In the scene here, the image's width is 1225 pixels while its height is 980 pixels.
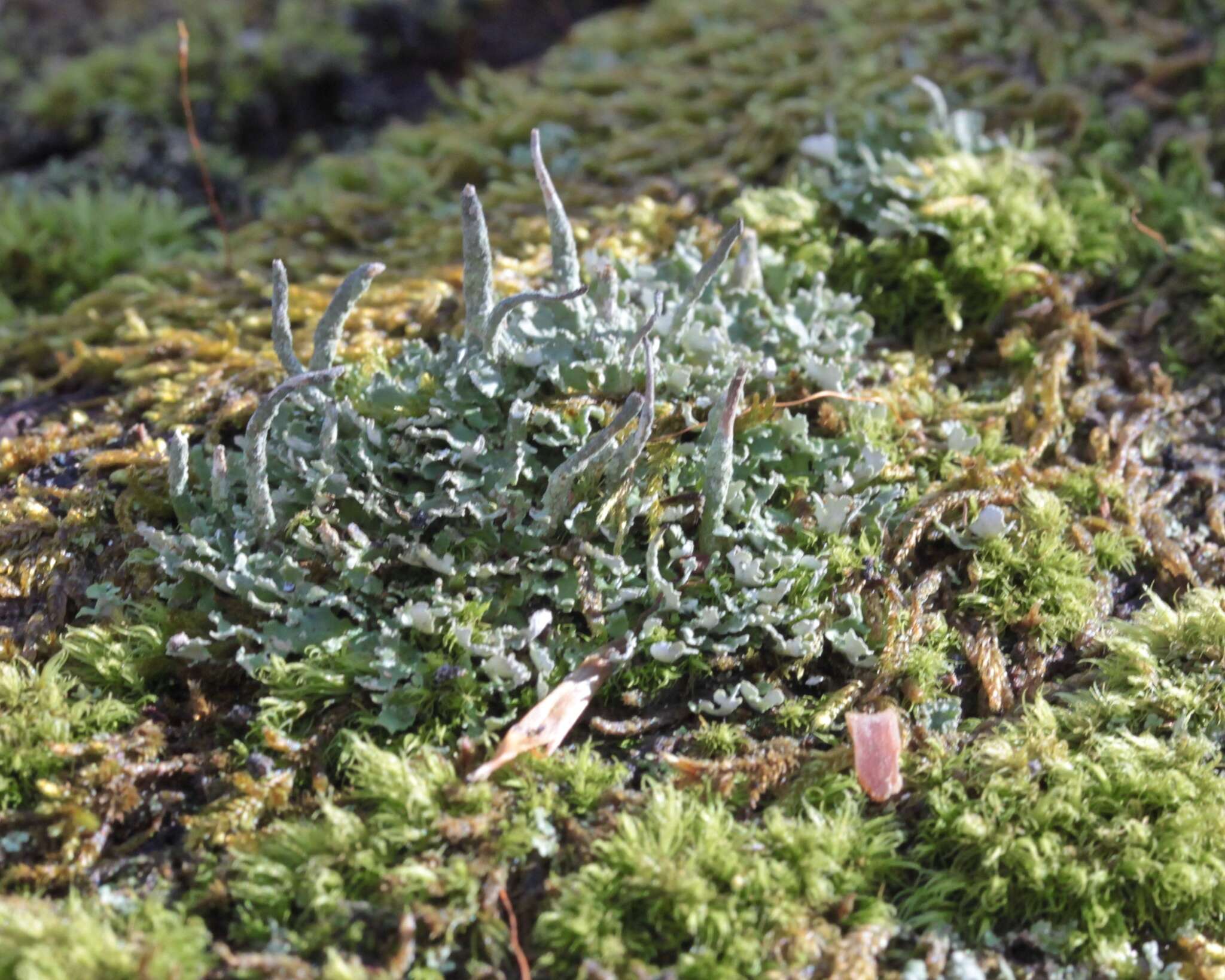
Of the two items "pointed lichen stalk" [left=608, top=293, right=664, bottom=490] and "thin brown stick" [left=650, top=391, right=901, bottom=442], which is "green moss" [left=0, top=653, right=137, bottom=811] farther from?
"thin brown stick" [left=650, top=391, right=901, bottom=442]

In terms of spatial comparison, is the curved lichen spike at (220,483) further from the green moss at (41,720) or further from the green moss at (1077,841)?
the green moss at (1077,841)

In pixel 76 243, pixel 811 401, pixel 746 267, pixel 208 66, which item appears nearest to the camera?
pixel 811 401

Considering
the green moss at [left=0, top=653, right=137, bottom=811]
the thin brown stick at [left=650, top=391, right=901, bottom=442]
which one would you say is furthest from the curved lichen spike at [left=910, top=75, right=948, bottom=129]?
the green moss at [left=0, top=653, right=137, bottom=811]

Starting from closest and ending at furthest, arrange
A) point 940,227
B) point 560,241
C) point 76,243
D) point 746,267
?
point 560,241 < point 746,267 < point 940,227 < point 76,243

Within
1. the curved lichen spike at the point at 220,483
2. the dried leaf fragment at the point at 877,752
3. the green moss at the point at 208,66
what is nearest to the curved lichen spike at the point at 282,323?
the curved lichen spike at the point at 220,483

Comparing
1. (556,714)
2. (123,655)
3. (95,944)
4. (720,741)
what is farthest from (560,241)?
(95,944)

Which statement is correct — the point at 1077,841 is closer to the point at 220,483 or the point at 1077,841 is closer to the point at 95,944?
the point at 95,944

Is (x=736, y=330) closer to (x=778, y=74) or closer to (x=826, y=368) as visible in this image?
(x=826, y=368)
